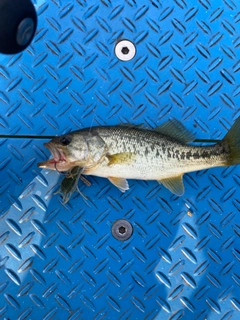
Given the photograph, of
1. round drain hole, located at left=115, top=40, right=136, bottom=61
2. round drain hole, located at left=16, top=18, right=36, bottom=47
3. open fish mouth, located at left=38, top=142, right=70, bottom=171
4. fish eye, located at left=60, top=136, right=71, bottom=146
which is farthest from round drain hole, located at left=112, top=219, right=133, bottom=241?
round drain hole, located at left=16, top=18, right=36, bottom=47

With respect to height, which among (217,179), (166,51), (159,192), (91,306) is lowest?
(91,306)

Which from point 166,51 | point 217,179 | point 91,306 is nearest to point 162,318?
point 91,306

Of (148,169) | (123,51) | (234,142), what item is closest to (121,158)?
(148,169)

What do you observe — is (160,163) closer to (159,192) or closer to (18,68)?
(159,192)

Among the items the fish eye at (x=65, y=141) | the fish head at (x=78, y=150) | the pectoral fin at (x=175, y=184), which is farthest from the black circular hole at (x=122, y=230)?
the fish eye at (x=65, y=141)

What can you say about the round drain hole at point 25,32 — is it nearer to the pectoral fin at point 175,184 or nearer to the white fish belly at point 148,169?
the white fish belly at point 148,169

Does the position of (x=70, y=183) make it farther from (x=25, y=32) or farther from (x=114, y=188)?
(x=25, y=32)
